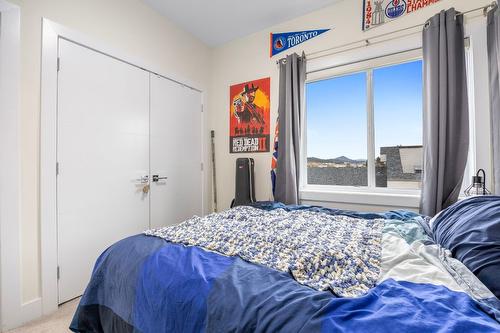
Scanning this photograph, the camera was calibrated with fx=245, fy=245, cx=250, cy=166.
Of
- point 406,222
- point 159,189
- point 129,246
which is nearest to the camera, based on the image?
point 129,246

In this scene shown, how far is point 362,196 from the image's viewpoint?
2398 millimetres

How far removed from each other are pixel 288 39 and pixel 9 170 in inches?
110

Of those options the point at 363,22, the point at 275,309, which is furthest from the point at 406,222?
the point at 363,22

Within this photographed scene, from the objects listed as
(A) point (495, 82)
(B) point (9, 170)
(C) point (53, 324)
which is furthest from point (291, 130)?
(C) point (53, 324)

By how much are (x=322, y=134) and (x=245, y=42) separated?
1541mm

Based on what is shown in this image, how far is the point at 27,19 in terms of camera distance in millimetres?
1703

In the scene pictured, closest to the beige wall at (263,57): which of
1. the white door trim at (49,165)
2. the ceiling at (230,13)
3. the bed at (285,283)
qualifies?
the ceiling at (230,13)

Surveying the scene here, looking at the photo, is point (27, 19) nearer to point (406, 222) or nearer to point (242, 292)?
point (242, 292)

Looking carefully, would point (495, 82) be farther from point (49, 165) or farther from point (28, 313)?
point (28, 313)

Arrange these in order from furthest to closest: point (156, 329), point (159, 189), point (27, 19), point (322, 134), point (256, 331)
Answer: point (322, 134) → point (159, 189) → point (27, 19) → point (156, 329) → point (256, 331)

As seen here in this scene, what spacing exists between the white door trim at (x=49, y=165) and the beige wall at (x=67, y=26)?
3 cm

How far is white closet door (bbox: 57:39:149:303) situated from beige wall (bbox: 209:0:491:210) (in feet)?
3.47

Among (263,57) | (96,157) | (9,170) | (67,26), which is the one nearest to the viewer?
(9,170)

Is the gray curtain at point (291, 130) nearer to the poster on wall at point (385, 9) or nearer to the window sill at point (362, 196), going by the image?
the window sill at point (362, 196)
